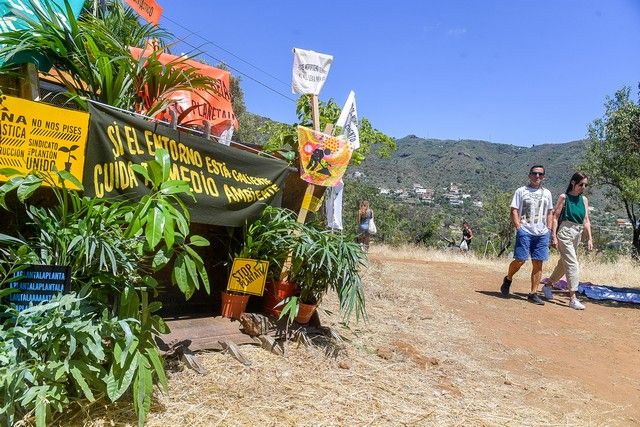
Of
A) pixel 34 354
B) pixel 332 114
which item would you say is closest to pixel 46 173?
pixel 34 354

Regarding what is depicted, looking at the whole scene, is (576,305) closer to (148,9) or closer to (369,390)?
(369,390)

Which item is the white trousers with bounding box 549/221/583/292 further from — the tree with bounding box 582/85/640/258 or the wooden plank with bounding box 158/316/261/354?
the tree with bounding box 582/85/640/258

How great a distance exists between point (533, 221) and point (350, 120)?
9.62 ft

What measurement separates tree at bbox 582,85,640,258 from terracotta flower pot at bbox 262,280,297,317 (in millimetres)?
13306

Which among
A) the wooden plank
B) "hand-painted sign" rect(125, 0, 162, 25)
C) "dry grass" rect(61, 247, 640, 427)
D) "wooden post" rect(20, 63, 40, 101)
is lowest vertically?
"dry grass" rect(61, 247, 640, 427)

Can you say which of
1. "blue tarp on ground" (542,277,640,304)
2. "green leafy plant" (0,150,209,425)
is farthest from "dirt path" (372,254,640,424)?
"green leafy plant" (0,150,209,425)

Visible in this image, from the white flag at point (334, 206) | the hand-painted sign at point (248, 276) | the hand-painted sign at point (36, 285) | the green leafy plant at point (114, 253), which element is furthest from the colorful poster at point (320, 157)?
the hand-painted sign at point (36, 285)

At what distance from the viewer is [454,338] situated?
17.6 ft

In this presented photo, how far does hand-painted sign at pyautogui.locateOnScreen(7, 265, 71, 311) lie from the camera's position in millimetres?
2688

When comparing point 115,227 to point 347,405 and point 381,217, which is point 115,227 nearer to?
point 347,405

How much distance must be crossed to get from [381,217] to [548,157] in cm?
6120

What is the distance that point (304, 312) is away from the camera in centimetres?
444

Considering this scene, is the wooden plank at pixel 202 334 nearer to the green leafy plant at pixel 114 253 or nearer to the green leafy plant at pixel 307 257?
the green leafy plant at pixel 307 257

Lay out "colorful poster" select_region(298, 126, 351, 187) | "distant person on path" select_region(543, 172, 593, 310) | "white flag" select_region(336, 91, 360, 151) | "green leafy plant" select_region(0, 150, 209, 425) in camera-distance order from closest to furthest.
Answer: "green leafy plant" select_region(0, 150, 209, 425), "colorful poster" select_region(298, 126, 351, 187), "white flag" select_region(336, 91, 360, 151), "distant person on path" select_region(543, 172, 593, 310)
